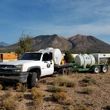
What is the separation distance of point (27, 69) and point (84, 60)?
1217cm

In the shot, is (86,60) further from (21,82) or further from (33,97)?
(33,97)

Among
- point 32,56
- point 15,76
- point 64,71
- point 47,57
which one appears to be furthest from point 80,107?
point 64,71

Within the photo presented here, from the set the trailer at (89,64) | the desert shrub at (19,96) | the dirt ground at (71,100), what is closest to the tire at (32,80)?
the dirt ground at (71,100)

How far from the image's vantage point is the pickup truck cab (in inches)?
685

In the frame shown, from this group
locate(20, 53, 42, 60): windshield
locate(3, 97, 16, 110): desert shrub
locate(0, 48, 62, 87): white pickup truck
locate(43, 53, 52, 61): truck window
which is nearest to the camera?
locate(3, 97, 16, 110): desert shrub

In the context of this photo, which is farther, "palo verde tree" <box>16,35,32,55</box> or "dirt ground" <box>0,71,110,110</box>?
"palo verde tree" <box>16,35,32,55</box>

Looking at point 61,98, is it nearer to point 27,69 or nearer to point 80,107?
point 80,107

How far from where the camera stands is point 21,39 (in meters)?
Answer: 55.8

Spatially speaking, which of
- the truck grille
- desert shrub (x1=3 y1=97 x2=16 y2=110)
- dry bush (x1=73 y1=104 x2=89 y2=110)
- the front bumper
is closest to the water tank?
the front bumper

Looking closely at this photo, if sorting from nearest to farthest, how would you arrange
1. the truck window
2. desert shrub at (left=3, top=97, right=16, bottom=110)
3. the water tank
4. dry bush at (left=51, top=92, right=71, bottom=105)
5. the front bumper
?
desert shrub at (left=3, top=97, right=16, bottom=110), dry bush at (left=51, top=92, right=71, bottom=105), the front bumper, the truck window, the water tank

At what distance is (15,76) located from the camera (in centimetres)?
1736

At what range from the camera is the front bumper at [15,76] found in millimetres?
17312

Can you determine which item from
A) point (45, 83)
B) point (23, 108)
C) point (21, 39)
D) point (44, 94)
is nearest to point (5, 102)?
point (23, 108)

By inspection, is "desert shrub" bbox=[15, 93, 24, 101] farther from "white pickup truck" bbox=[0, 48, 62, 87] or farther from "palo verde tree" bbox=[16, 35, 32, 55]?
"palo verde tree" bbox=[16, 35, 32, 55]
